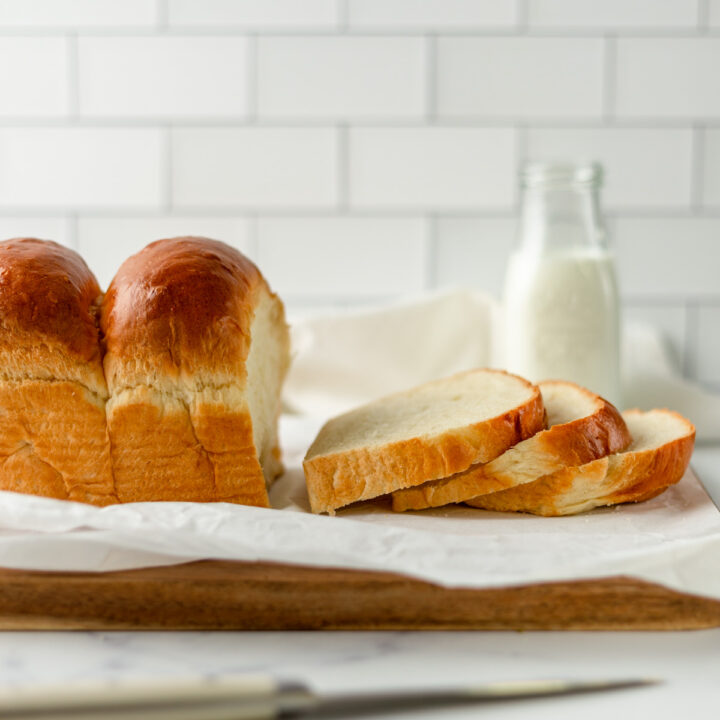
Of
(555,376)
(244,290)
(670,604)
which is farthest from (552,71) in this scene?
(670,604)

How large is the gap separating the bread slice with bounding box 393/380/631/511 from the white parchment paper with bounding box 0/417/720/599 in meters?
0.11

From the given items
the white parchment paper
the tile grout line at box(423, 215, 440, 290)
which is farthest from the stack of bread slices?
the tile grout line at box(423, 215, 440, 290)

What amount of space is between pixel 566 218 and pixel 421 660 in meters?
1.07

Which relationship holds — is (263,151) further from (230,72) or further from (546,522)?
(546,522)

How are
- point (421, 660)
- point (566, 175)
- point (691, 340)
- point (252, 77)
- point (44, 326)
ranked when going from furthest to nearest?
1. point (691, 340)
2. point (252, 77)
3. point (566, 175)
4. point (44, 326)
5. point (421, 660)

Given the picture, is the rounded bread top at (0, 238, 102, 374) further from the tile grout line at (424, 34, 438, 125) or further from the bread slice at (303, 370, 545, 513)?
the tile grout line at (424, 34, 438, 125)

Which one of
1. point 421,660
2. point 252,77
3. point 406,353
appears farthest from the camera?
point 252,77

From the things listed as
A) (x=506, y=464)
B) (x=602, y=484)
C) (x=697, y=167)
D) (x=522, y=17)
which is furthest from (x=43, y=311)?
(x=697, y=167)

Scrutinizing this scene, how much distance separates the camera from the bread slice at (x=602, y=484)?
47.6 inches

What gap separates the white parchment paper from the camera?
0.99 m

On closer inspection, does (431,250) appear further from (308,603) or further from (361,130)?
(308,603)

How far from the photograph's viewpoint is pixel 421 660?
3.13 feet

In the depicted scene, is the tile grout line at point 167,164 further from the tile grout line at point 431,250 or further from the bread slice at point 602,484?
the bread slice at point 602,484

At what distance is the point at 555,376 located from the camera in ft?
5.83
